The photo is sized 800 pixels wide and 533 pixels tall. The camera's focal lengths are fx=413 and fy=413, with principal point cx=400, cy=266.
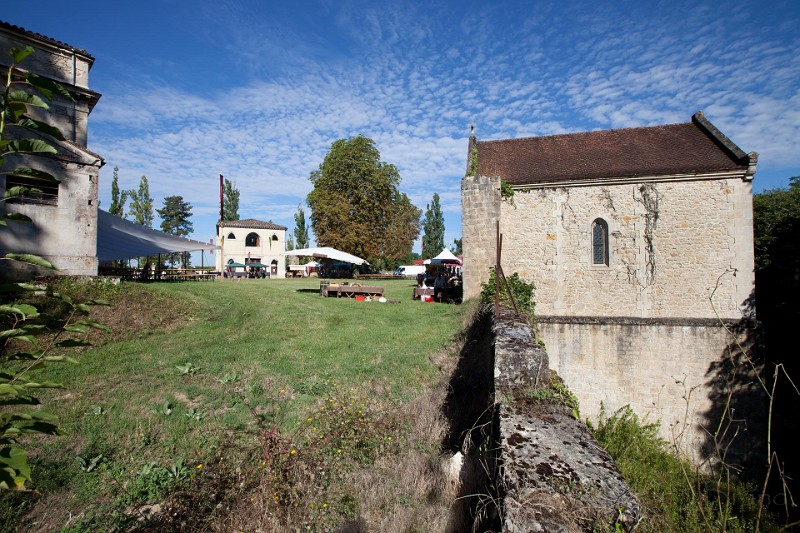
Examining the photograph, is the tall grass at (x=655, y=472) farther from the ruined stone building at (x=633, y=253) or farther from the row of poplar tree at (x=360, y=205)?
the row of poplar tree at (x=360, y=205)

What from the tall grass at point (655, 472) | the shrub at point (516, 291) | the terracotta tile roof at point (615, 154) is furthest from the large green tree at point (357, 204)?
the tall grass at point (655, 472)

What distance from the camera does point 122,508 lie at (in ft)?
13.4

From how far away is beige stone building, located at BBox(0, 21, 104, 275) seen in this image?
1098 centimetres

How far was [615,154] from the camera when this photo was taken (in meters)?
15.1

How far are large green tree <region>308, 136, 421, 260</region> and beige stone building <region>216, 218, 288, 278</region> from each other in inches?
337

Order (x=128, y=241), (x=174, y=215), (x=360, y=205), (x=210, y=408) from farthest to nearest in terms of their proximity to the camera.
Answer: (x=174, y=215) → (x=360, y=205) → (x=128, y=241) → (x=210, y=408)

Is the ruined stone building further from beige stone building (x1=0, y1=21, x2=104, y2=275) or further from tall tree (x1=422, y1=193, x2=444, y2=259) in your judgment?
tall tree (x1=422, y1=193, x2=444, y2=259)

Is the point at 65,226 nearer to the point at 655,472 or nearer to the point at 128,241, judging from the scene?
the point at 128,241

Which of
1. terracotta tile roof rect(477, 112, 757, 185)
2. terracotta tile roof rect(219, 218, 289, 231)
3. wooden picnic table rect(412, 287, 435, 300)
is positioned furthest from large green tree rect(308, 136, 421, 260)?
terracotta tile roof rect(477, 112, 757, 185)

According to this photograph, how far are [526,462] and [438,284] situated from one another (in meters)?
15.4

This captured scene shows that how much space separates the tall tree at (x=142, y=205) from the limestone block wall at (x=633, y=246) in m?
47.1

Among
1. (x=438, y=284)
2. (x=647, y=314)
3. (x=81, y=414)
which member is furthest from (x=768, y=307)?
(x=81, y=414)

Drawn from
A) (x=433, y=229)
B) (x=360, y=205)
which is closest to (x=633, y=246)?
(x=360, y=205)

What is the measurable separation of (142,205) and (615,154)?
51644mm
